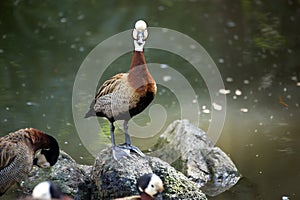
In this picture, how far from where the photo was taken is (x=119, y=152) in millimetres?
7332

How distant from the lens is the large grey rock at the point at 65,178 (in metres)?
7.78

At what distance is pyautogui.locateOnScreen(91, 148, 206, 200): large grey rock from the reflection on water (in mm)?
834

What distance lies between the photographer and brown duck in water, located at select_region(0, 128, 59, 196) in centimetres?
709

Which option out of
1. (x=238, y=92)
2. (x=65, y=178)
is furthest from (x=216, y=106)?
(x=65, y=178)

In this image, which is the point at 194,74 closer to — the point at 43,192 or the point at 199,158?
the point at 199,158

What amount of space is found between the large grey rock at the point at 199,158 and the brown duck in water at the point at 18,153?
1.88 m

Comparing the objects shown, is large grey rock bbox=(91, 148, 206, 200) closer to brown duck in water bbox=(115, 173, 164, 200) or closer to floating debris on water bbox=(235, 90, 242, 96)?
brown duck in water bbox=(115, 173, 164, 200)

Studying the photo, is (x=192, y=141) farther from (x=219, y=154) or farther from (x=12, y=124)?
(x=12, y=124)

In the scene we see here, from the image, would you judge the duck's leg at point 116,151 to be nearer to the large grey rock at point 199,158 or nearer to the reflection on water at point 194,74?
the large grey rock at point 199,158

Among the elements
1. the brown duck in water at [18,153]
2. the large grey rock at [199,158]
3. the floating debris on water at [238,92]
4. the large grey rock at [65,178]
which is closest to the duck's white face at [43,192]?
the brown duck in water at [18,153]

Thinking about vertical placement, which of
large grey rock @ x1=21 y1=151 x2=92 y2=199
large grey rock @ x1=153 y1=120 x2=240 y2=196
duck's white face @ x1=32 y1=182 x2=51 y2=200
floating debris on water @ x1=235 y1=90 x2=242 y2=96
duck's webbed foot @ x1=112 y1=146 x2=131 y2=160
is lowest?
large grey rock @ x1=21 y1=151 x2=92 y2=199

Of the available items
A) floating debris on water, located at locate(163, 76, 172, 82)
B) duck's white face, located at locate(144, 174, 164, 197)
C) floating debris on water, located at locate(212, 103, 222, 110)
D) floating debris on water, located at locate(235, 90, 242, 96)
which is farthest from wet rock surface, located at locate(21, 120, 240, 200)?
floating debris on water, located at locate(163, 76, 172, 82)

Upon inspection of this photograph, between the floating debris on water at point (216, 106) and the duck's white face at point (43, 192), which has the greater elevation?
the duck's white face at point (43, 192)

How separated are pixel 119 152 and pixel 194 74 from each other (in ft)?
15.8
